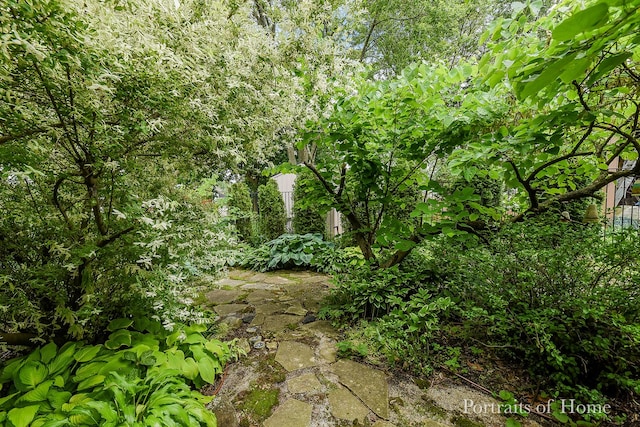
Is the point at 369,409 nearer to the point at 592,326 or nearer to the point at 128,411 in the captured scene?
the point at 128,411

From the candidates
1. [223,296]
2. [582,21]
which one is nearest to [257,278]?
[223,296]

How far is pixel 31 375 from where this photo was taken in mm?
1438

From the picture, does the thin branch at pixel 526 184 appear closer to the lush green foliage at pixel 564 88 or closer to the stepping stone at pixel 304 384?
the lush green foliage at pixel 564 88

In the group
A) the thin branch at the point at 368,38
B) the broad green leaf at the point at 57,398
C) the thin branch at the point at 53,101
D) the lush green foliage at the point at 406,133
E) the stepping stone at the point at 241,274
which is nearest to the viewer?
the thin branch at the point at 53,101

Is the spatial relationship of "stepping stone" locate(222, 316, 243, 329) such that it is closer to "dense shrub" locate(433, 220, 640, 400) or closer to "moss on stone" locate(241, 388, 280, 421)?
"moss on stone" locate(241, 388, 280, 421)

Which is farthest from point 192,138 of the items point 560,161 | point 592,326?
point 592,326

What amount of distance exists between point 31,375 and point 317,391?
1.62 m

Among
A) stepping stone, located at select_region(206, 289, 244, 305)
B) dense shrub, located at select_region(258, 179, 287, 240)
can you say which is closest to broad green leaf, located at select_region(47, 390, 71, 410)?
stepping stone, located at select_region(206, 289, 244, 305)

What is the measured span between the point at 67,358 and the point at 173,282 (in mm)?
695

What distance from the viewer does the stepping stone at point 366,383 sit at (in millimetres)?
1710

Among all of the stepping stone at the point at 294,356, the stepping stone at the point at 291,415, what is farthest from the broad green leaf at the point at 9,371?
the stepping stone at the point at 294,356

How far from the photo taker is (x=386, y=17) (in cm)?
805

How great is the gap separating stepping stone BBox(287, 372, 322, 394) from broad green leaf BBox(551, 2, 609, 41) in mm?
2123

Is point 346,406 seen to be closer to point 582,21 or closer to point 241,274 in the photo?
point 582,21
